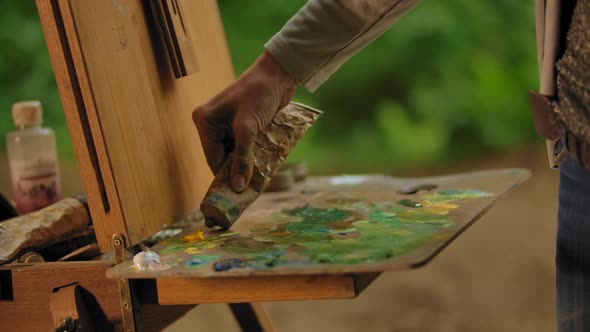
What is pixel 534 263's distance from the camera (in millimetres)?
3227

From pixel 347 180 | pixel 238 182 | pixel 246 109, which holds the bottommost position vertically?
pixel 347 180

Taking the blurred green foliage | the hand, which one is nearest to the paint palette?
the hand

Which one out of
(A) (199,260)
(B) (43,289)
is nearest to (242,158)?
(A) (199,260)

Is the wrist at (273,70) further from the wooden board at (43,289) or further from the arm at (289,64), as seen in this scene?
the wooden board at (43,289)

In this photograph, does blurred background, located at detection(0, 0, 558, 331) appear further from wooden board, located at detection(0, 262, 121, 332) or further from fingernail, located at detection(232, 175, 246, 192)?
wooden board, located at detection(0, 262, 121, 332)

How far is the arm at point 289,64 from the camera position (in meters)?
1.23

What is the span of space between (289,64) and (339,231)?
1.00ft

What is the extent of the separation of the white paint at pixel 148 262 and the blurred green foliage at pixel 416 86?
3.23 m

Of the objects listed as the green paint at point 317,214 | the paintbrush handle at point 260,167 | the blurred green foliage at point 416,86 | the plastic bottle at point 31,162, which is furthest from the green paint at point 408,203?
the blurred green foliage at point 416,86

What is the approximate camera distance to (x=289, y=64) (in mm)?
1246

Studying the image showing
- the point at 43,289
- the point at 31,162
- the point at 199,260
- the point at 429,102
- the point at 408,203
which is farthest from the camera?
the point at 429,102

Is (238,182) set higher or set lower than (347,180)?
higher

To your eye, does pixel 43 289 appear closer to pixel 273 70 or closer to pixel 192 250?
pixel 192 250

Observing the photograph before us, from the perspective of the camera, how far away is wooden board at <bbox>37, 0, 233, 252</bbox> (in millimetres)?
1111
